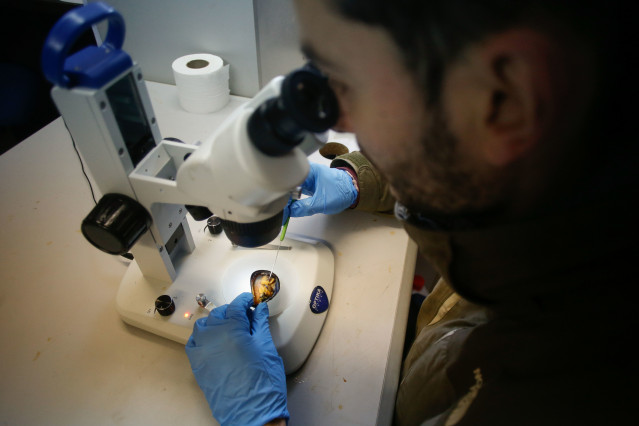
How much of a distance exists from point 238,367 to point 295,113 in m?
0.57

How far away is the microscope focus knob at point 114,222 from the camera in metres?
0.65

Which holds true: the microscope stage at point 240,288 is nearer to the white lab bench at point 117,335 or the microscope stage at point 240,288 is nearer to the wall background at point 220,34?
the white lab bench at point 117,335

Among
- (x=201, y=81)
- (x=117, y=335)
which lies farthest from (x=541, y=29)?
(x=201, y=81)

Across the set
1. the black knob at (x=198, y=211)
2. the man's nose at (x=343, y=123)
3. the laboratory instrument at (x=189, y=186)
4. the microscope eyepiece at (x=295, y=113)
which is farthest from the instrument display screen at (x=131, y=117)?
the man's nose at (x=343, y=123)

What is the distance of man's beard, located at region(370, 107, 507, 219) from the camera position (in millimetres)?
402

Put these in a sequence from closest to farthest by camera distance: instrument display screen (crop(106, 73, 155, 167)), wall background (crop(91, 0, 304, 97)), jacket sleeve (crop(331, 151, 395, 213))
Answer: instrument display screen (crop(106, 73, 155, 167)), jacket sleeve (crop(331, 151, 395, 213)), wall background (crop(91, 0, 304, 97))

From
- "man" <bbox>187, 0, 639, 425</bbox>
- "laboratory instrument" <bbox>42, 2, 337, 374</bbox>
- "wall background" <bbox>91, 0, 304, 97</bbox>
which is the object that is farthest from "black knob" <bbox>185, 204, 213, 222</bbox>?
"wall background" <bbox>91, 0, 304, 97</bbox>

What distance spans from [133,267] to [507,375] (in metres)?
0.88

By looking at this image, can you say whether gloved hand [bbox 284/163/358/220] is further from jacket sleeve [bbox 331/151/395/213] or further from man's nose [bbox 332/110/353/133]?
man's nose [bbox 332/110/353/133]

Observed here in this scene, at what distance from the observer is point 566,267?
0.45 metres

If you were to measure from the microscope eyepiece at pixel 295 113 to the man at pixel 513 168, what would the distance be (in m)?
0.02

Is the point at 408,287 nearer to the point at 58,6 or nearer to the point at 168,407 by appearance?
the point at 168,407

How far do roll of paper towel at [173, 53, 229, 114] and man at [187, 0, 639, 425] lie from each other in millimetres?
1152

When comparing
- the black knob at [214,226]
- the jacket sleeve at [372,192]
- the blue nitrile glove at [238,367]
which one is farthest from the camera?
the jacket sleeve at [372,192]
